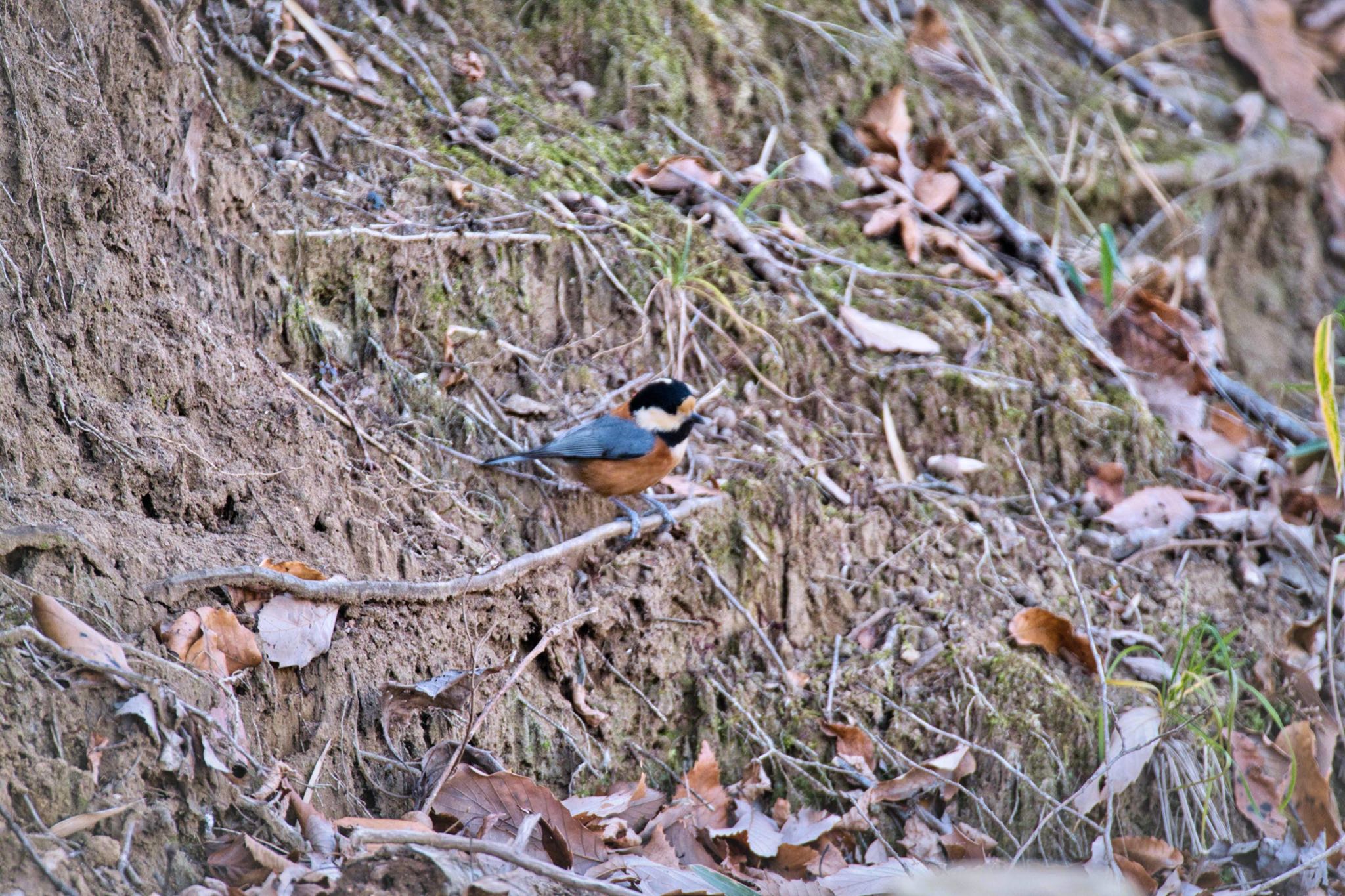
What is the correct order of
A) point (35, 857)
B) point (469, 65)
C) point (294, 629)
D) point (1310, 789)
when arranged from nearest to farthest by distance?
point (35, 857) < point (294, 629) < point (1310, 789) < point (469, 65)

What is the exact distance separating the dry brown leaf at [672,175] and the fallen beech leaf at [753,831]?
2994mm

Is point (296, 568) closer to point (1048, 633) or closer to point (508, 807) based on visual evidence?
point (508, 807)

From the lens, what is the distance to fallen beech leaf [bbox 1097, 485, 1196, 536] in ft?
16.9

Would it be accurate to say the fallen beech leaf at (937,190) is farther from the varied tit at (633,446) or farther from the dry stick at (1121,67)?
the varied tit at (633,446)

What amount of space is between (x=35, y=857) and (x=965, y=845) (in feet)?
9.75

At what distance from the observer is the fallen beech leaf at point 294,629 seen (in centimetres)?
313

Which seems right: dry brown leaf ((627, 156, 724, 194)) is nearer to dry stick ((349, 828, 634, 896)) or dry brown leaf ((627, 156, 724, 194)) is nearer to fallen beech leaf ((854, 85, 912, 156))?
fallen beech leaf ((854, 85, 912, 156))

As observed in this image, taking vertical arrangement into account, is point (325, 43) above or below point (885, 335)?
above

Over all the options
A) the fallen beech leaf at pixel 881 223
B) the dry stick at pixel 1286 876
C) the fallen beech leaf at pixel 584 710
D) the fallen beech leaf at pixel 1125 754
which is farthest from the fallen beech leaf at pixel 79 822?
the fallen beech leaf at pixel 881 223

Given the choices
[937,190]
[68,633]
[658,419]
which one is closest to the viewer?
[68,633]

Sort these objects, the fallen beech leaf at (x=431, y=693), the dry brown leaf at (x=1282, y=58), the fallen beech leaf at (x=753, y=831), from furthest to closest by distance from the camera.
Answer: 1. the dry brown leaf at (x=1282, y=58)
2. the fallen beech leaf at (x=753, y=831)
3. the fallen beech leaf at (x=431, y=693)

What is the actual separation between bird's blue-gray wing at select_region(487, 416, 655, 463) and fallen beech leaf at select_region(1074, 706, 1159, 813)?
2.14 m

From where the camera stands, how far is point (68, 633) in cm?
262

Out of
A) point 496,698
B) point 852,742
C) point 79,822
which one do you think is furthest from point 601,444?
point 79,822
